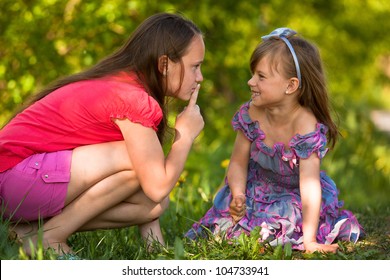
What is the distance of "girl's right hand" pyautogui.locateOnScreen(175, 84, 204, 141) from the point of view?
131 inches

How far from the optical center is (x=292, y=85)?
3514mm

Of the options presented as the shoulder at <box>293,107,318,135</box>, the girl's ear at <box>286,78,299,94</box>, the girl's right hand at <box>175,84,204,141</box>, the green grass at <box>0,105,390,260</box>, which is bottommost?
the green grass at <box>0,105,390,260</box>

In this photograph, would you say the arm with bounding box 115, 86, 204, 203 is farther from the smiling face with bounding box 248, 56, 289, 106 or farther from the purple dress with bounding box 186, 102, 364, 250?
the smiling face with bounding box 248, 56, 289, 106

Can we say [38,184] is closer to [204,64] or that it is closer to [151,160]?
[151,160]

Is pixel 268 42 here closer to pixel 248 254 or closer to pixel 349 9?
pixel 248 254

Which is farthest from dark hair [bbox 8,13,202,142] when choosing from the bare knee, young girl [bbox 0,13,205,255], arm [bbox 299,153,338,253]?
arm [bbox 299,153,338,253]

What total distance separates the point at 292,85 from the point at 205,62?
9.86 feet

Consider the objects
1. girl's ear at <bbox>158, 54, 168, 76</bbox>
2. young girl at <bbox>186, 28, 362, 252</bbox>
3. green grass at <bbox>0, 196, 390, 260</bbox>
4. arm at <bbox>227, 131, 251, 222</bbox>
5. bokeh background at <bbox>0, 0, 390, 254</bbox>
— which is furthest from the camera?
bokeh background at <bbox>0, 0, 390, 254</bbox>

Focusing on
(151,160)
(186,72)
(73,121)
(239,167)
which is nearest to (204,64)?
(239,167)

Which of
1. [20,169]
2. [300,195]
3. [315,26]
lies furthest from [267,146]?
[315,26]

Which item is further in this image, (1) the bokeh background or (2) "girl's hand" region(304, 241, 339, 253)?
(1) the bokeh background

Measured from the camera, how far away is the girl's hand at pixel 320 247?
126 inches

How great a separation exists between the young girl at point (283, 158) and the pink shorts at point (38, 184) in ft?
2.26
